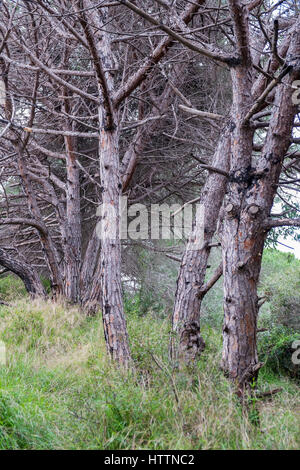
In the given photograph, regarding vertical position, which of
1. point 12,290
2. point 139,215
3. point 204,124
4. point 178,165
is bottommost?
point 12,290

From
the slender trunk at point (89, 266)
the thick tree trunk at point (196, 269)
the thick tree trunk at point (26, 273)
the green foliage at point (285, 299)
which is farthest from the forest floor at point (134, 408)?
the slender trunk at point (89, 266)

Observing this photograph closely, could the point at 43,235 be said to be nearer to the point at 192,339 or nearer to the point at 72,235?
the point at 72,235

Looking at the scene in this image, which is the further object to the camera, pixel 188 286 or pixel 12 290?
pixel 12 290

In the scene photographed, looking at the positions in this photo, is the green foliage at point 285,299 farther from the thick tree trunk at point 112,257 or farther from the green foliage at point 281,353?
the thick tree trunk at point 112,257

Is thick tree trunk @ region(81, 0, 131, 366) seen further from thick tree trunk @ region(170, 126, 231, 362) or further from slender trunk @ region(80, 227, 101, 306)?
slender trunk @ region(80, 227, 101, 306)

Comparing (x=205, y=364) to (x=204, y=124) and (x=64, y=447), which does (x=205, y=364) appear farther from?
(x=204, y=124)

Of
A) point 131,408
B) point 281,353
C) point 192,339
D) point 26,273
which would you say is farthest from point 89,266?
point 131,408

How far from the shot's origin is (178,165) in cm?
871

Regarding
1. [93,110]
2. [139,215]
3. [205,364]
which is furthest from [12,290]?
[205,364]

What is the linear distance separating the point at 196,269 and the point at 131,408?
2.48 metres

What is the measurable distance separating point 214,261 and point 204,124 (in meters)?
4.89

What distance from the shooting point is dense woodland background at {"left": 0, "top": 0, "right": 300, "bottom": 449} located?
2.98 metres

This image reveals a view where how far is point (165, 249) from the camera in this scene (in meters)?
9.08

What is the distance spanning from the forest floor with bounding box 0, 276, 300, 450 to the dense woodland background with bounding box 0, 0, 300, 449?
0.01 meters
